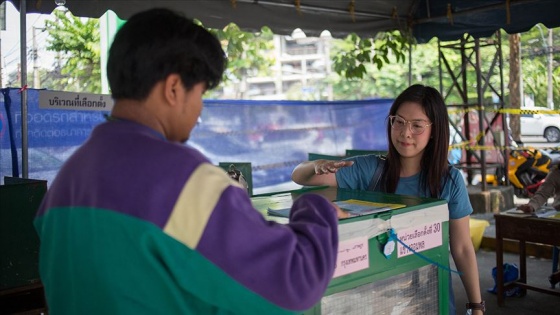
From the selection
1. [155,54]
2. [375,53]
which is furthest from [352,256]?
[375,53]

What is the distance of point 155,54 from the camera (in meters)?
1.03

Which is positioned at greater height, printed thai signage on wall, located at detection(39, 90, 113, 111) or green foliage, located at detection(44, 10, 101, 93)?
green foliage, located at detection(44, 10, 101, 93)

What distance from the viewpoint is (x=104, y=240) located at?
99 centimetres

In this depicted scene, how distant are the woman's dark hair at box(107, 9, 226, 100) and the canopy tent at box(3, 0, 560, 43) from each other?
311 cm

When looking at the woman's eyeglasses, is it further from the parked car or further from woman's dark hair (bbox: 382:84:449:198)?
the parked car

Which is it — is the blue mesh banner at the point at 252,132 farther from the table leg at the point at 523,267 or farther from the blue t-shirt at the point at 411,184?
the blue t-shirt at the point at 411,184

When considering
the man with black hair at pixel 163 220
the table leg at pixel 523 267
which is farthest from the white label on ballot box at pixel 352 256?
the table leg at pixel 523 267

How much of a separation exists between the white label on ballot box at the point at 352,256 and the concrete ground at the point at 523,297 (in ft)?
10.4

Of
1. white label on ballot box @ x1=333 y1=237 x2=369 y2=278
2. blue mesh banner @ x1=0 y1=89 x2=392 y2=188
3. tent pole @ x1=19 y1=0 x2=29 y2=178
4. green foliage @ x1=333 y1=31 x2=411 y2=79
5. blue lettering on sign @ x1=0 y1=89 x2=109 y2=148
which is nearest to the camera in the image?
white label on ballot box @ x1=333 y1=237 x2=369 y2=278

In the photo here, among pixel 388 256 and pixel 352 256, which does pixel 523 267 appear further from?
pixel 352 256

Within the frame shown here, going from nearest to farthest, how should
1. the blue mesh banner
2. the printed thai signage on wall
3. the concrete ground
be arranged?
the printed thai signage on wall, the blue mesh banner, the concrete ground

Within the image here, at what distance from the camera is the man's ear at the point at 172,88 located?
1042 millimetres

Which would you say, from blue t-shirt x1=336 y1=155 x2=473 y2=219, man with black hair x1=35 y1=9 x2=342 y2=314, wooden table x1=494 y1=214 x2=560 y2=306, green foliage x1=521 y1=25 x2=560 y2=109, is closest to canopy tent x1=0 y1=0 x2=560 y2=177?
green foliage x1=521 y1=25 x2=560 y2=109

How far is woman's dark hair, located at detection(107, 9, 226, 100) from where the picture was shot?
3.39 ft
